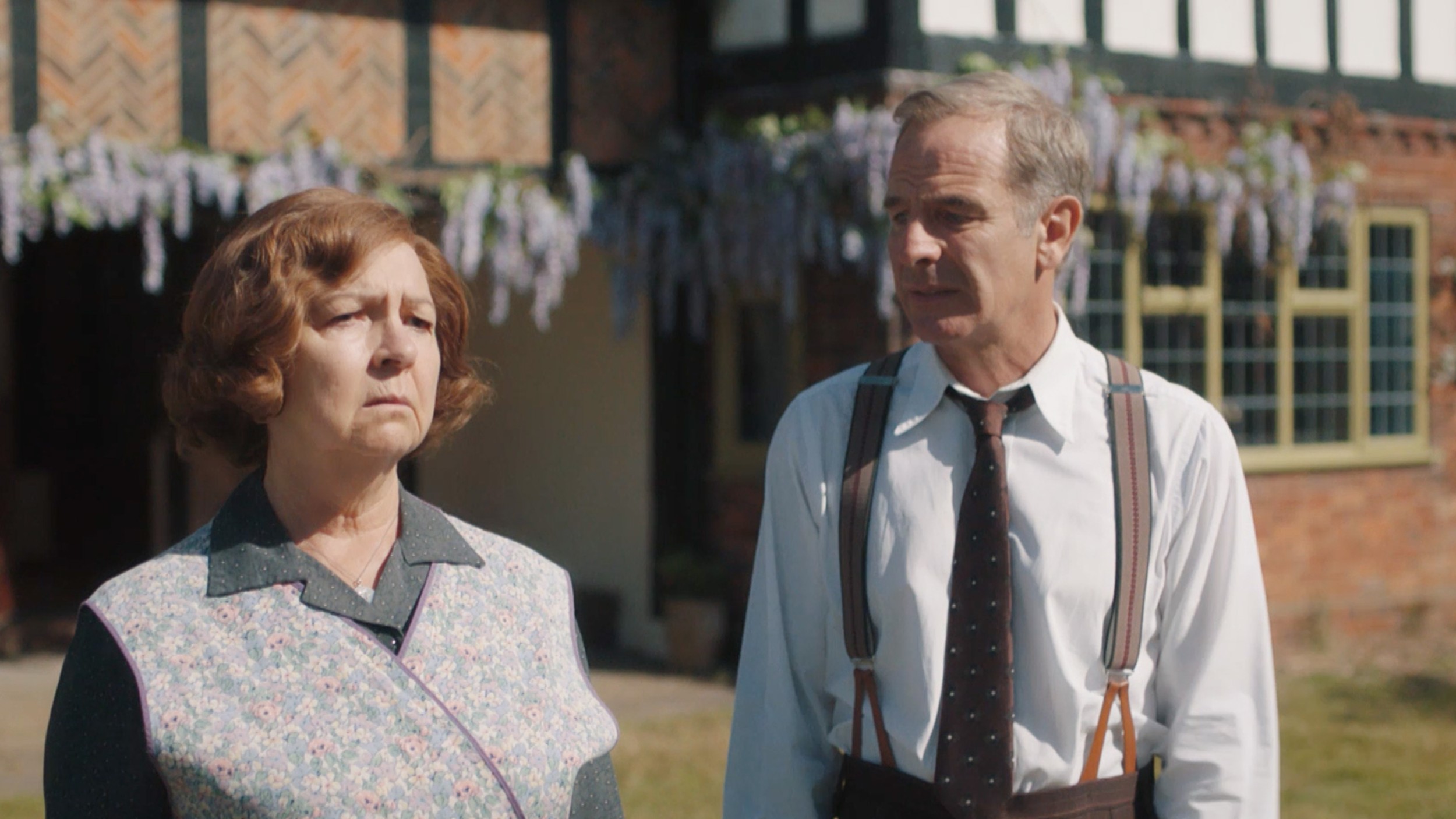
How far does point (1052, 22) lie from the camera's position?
8445mm

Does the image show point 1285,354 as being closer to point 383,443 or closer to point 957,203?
point 957,203

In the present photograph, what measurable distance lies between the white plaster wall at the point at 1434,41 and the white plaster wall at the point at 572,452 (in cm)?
491

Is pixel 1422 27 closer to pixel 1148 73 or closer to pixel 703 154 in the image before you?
pixel 1148 73

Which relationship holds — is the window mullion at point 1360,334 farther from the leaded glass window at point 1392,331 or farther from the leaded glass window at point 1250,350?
the leaded glass window at point 1250,350

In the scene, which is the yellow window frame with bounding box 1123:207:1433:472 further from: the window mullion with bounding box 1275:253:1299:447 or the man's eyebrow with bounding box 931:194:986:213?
the man's eyebrow with bounding box 931:194:986:213

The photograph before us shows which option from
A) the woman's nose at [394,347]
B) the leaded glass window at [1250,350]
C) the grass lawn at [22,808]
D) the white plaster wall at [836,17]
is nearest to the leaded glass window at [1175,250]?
the leaded glass window at [1250,350]

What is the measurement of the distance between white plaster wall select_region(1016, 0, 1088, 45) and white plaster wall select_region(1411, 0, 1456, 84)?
8.52 ft

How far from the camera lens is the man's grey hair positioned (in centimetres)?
249

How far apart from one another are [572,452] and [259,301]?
25.8 feet

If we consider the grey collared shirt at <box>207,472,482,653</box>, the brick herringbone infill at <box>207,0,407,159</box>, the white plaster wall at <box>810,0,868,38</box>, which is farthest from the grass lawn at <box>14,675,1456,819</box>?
the grey collared shirt at <box>207,472,482,653</box>

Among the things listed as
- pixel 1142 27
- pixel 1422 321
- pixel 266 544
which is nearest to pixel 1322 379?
pixel 1422 321

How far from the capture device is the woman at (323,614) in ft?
6.42

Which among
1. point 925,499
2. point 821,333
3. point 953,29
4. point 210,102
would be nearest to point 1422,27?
point 953,29

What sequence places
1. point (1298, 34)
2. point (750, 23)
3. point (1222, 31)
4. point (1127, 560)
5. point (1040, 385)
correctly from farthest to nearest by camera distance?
point (1298, 34), point (1222, 31), point (750, 23), point (1040, 385), point (1127, 560)
